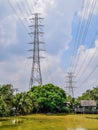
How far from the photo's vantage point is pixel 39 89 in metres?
89.5

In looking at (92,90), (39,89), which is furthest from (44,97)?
(92,90)

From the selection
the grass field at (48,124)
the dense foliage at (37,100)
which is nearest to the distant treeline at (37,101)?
the dense foliage at (37,100)

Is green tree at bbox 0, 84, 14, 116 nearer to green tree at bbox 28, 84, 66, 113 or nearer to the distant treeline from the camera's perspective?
the distant treeline

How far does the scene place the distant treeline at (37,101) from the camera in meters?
75.1

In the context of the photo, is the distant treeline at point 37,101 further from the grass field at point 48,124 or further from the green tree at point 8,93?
the grass field at point 48,124

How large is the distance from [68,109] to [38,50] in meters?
26.4

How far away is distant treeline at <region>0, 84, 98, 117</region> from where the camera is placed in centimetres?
7512

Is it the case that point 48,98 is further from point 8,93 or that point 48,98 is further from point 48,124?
point 48,124

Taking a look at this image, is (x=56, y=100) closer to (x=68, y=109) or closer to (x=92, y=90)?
(x=68, y=109)

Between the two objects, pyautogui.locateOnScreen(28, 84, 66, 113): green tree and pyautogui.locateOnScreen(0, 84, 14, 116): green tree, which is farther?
pyautogui.locateOnScreen(28, 84, 66, 113): green tree

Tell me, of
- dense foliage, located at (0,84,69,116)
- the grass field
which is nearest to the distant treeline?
dense foliage, located at (0,84,69,116)

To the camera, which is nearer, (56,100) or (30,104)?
(30,104)

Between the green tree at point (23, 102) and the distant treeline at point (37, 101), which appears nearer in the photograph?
the distant treeline at point (37, 101)

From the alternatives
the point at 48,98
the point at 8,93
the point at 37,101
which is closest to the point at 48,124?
the point at 8,93
